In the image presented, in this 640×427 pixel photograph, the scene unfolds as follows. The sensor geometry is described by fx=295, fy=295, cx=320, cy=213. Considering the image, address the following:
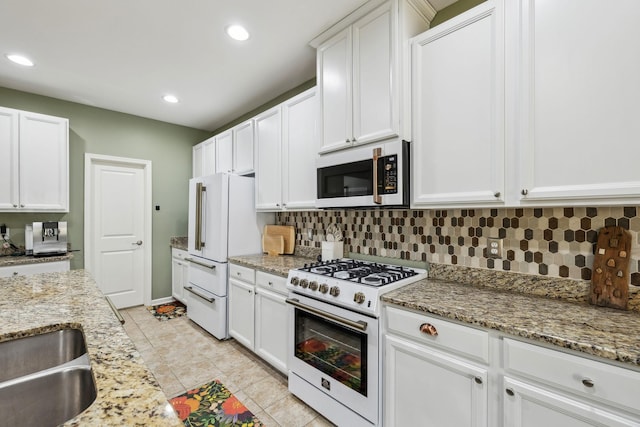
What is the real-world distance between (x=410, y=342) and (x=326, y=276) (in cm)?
62

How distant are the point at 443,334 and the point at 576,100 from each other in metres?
1.20

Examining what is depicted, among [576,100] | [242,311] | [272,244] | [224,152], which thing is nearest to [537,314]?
[576,100]

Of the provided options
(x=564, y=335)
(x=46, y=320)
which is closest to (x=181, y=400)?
(x=46, y=320)

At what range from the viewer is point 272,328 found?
94.7 inches

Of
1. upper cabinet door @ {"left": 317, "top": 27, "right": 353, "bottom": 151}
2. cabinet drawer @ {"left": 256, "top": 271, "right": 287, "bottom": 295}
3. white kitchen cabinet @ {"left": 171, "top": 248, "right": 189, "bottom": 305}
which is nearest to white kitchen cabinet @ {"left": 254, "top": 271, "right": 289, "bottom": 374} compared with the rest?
cabinet drawer @ {"left": 256, "top": 271, "right": 287, "bottom": 295}

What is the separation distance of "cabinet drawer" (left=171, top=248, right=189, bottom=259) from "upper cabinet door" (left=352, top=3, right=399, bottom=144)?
2.96 m

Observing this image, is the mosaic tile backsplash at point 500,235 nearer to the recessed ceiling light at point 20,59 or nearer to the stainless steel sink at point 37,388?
the stainless steel sink at point 37,388

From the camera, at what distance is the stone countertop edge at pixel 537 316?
103 centimetres

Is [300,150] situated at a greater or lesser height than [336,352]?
greater

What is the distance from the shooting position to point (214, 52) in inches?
97.7

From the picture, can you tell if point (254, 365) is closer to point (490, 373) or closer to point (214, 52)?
point (490, 373)

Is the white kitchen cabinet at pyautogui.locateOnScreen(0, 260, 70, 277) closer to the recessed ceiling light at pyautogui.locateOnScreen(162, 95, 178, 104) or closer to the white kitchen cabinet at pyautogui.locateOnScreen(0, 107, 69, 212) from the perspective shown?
the white kitchen cabinet at pyautogui.locateOnScreen(0, 107, 69, 212)

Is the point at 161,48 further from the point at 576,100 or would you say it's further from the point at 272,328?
the point at 576,100

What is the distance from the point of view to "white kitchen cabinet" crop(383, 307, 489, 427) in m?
1.29
